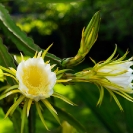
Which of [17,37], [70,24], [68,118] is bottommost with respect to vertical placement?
[70,24]

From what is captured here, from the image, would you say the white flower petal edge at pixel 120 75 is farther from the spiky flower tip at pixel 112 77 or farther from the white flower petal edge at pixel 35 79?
the white flower petal edge at pixel 35 79

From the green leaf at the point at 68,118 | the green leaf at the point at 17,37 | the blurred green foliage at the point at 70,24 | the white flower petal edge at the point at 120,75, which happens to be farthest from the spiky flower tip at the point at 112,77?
A: the blurred green foliage at the point at 70,24

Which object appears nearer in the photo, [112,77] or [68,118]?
[112,77]

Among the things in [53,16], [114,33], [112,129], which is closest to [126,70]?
[112,129]

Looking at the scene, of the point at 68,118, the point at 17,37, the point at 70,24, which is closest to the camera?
the point at 17,37

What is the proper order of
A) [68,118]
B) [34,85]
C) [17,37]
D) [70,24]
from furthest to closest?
1. [70,24]
2. [68,118]
3. [17,37]
4. [34,85]

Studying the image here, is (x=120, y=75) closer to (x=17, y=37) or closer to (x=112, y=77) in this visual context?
(x=112, y=77)

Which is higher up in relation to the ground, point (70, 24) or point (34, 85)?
point (34, 85)

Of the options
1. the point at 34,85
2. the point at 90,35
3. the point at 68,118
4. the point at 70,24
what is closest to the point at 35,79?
the point at 34,85
